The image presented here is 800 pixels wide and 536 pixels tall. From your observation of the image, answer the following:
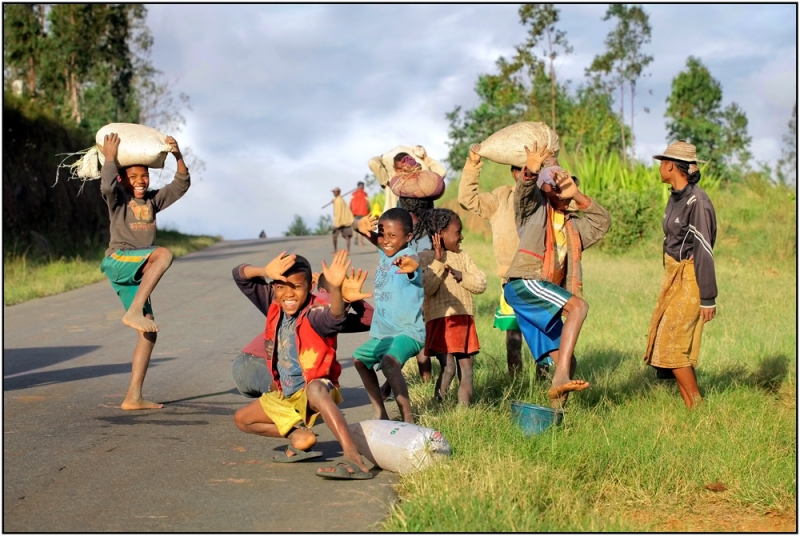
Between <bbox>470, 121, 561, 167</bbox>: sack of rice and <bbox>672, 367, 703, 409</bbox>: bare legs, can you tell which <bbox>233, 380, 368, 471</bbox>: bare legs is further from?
<bbox>672, 367, 703, 409</bbox>: bare legs

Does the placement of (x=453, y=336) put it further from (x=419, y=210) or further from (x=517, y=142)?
(x=517, y=142)

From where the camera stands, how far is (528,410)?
639 cm

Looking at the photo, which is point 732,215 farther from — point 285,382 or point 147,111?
point 147,111

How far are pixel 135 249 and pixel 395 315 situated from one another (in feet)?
8.20

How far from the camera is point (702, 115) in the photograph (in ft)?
122

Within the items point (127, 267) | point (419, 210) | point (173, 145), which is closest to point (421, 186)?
point (419, 210)

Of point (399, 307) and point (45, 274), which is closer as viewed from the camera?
point (399, 307)

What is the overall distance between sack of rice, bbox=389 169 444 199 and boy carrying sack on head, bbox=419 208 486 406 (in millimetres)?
287

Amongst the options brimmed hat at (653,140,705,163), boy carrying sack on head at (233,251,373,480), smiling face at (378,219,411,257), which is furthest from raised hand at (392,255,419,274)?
brimmed hat at (653,140,705,163)

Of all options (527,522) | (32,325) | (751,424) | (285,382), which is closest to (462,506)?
(527,522)

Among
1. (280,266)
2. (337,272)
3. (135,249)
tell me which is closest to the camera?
(337,272)

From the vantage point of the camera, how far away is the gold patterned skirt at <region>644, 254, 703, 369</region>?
24.4 ft

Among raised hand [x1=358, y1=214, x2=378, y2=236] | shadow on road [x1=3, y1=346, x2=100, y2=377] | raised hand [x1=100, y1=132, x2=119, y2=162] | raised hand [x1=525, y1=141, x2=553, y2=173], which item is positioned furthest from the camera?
shadow on road [x1=3, y1=346, x2=100, y2=377]

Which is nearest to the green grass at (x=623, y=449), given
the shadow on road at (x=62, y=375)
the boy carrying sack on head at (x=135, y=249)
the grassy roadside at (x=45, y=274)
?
the boy carrying sack on head at (x=135, y=249)
